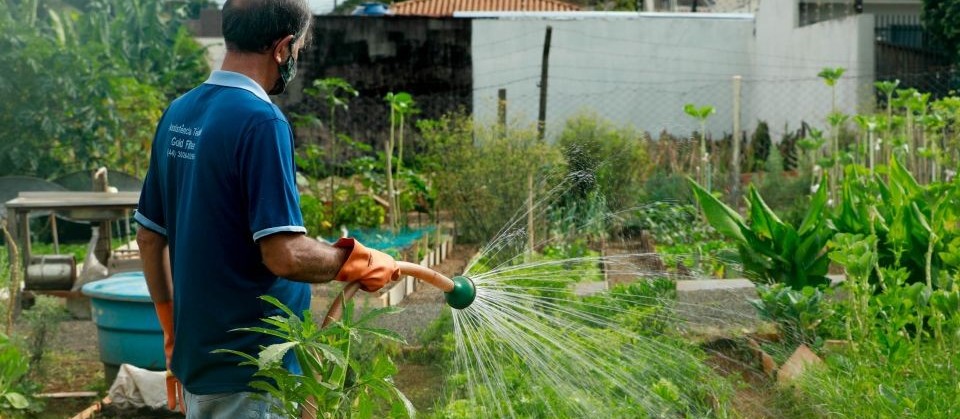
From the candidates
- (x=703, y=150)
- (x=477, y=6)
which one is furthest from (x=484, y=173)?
(x=477, y=6)

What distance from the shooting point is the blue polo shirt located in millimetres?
2668

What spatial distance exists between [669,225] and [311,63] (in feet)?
35.1

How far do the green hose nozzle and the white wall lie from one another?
634 inches

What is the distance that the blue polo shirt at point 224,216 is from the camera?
8.75ft

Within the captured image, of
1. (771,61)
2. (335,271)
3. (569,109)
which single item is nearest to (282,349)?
(335,271)

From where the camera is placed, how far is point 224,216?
277 cm

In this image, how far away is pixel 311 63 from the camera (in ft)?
65.1

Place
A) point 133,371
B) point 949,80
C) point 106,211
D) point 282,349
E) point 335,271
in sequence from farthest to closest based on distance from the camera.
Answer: point 949,80 → point 106,211 → point 133,371 → point 335,271 → point 282,349

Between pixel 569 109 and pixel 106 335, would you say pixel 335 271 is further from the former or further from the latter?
pixel 569 109

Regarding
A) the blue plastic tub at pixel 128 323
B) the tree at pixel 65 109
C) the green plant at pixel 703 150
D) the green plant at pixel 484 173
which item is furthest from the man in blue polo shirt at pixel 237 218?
the tree at pixel 65 109

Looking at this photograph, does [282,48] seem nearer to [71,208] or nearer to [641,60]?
[71,208]

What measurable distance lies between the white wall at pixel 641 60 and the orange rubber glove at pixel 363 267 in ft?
54.0

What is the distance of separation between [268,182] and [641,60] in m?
18.0

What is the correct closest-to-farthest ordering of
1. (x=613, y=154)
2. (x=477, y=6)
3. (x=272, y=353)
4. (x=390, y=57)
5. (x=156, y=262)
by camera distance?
(x=272, y=353) < (x=156, y=262) < (x=613, y=154) < (x=390, y=57) < (x=477, y=6)
